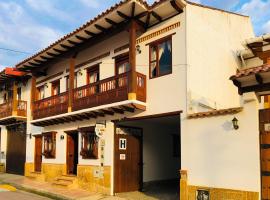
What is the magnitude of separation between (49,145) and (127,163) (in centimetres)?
589

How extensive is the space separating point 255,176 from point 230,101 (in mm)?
5407

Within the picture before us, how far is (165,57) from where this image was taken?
40.9 feet

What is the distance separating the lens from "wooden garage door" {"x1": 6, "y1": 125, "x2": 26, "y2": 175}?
21.8m

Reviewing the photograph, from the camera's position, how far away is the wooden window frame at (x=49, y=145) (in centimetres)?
1816

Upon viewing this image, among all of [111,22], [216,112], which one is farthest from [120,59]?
[216,112]

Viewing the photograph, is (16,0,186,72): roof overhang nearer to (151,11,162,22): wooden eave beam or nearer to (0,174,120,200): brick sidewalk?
(151,11,162,22): wooden eave beam

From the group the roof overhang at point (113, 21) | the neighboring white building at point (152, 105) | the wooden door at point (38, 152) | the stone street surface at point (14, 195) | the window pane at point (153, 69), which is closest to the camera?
the neighboring white building at point (152, 105)

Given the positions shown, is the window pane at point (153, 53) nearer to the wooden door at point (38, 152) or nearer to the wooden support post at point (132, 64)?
the wooden support post at point (132, 64)

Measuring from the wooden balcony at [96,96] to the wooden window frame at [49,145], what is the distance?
3.71 ft

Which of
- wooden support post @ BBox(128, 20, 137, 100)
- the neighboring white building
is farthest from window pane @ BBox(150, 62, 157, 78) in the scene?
wooden support post @ BBox(128, 20, 137, 100)

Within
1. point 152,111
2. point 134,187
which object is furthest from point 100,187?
point 152,111

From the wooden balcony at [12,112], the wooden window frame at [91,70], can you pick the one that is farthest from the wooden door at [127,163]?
the wooden balcony at [12,112]

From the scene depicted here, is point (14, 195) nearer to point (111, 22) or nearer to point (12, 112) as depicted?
point (12, 112)

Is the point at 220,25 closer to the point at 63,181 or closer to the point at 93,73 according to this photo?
the point at 93,73
